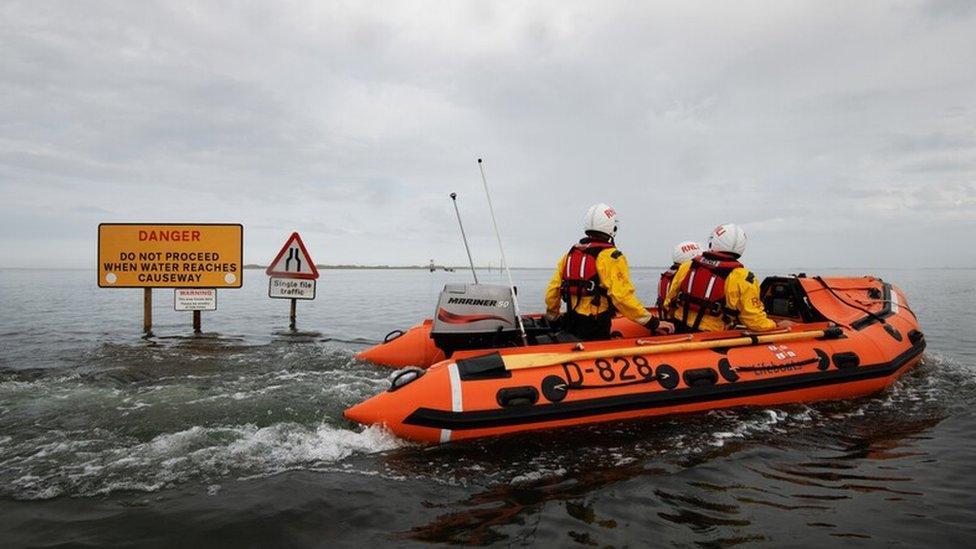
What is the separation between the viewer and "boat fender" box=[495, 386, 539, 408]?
4715 mm

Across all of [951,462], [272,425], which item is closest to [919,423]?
[951,462]

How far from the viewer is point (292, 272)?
10.6 metres

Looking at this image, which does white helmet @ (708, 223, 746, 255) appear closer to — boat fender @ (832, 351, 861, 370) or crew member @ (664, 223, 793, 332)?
crew member @ (664, 223, 793, 332)

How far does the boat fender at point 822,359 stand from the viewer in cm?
593

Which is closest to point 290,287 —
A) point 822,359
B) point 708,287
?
point 708,287

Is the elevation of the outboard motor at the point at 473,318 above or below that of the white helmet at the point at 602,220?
Result: below

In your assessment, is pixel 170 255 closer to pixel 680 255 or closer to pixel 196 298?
pixel 196 298

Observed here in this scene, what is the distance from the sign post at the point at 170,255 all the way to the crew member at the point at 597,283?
692 centimetres

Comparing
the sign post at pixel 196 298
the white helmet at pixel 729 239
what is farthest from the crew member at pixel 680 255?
the sign post at pixel 196 298

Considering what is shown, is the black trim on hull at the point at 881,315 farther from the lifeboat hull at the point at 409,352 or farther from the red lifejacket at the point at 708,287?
the lifeboat hull at the point at 409,352

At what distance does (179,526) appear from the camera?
3006 millimetres

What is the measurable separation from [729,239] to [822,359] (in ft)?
5.44

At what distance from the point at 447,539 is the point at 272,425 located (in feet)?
7.70

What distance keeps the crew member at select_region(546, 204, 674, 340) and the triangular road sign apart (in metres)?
6.36
